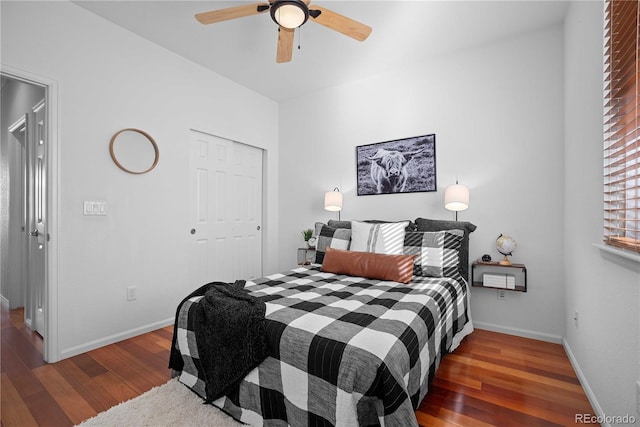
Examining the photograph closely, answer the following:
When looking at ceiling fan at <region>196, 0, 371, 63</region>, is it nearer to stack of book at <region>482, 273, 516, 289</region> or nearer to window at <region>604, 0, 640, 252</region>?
window at <region>604, 0, 640, 252</region>

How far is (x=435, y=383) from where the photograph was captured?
1.95 m

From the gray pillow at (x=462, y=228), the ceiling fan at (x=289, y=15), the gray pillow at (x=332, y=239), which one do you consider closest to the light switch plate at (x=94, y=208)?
the ceiling fan at (x=289, y=15)

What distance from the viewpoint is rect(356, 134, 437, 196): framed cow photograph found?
10.5 ft

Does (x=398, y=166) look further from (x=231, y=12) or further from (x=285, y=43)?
(x=231, y=12)

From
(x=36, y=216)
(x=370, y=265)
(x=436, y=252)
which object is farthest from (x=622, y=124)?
(x=36, y=216)

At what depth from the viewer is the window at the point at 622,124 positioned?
1.18 metres

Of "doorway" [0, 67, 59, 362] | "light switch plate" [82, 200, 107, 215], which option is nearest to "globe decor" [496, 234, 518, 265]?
"light switch plate" [82, 200, 107, 215]

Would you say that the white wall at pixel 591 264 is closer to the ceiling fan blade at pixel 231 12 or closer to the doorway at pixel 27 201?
the ceiling fan blade at pixel 231 12

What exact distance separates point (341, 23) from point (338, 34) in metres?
0.71

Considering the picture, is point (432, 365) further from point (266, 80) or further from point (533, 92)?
point (266, 80)

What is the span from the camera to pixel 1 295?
3693 millimetres

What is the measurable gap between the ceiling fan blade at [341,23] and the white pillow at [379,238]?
1.61 meters

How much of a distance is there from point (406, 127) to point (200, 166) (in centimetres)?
244

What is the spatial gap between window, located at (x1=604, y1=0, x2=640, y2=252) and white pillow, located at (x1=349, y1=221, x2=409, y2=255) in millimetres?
1410
